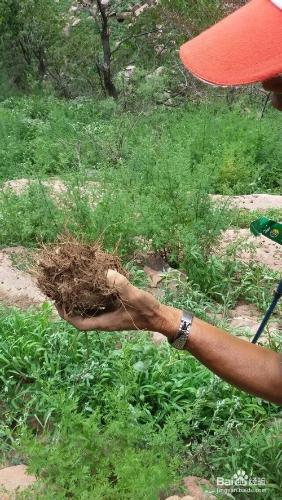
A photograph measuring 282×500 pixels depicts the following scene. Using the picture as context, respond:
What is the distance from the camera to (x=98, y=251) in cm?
249

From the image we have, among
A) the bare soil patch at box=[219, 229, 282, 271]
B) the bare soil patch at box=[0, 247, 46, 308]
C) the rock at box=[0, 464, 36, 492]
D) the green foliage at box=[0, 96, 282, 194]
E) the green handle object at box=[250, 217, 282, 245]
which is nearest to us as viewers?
the green handle object at box=[250, 217, 282, 245]

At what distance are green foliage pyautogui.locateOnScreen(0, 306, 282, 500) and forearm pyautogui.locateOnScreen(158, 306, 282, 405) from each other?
1.62 ft

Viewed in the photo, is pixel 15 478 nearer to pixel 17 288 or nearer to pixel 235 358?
pixel 235 358

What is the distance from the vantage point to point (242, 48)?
1.69 meters

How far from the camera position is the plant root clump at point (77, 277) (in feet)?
7.36

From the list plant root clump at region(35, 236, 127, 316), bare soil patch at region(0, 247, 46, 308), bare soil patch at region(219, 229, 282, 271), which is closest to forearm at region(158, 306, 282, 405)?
plant root clump at region(35, 236, 127, 316)

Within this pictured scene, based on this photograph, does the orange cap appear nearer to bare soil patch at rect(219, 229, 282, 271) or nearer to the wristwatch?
the wristwatch

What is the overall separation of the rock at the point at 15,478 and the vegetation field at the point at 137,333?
0.33ft

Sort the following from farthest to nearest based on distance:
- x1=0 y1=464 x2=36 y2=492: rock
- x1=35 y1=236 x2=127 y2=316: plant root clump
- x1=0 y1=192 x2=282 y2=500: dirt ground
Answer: x1=0 y1=192 x2=282 y2=500: dirt ground
x1=0 y1=464 x2=36 y2=492: rock
x1=35 y1=236 x2=127 y2=316: plant root clump

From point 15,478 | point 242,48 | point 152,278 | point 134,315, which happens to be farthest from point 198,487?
point 152,278

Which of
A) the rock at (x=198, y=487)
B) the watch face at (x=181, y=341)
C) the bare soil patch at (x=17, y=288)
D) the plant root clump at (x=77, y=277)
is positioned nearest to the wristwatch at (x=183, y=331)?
the watch face at (x=181, y=341)

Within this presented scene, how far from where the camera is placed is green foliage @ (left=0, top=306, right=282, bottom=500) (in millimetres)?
2395

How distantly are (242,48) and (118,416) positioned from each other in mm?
1675

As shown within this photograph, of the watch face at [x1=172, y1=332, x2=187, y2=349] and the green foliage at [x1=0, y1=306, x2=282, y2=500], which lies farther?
the green foliage at [x1=0, y1=306, x2=282, y2=500]
